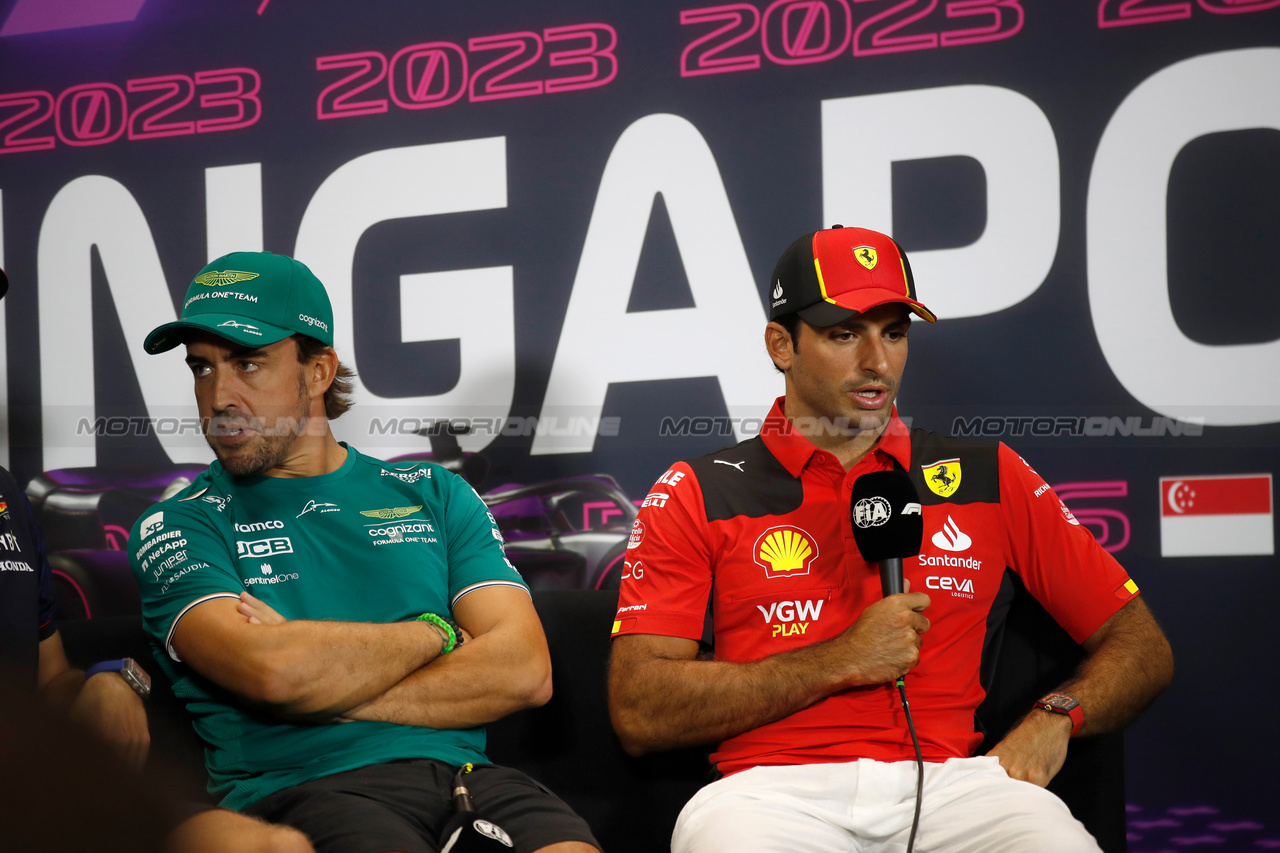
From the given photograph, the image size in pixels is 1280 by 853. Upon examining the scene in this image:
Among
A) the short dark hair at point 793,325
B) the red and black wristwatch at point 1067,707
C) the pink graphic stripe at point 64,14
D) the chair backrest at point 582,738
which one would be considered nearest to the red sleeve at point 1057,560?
the red and black wristwatch at point 1067,707

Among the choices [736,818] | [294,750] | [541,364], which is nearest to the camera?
[736,818]

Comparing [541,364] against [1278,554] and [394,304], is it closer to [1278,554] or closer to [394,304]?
[394,304]

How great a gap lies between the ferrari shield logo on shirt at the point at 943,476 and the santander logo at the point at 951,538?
0.22 feet

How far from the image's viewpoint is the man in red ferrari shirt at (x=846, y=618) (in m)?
1.56

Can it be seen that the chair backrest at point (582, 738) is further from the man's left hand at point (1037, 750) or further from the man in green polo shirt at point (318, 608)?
the man's left hand at point (1037, 750)


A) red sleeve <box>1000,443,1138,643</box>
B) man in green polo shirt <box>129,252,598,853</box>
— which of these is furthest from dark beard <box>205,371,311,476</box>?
red sleeve <box>1000,443,1138,643</box>

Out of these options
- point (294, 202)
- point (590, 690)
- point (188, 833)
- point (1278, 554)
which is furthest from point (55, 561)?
point (1278, 554)

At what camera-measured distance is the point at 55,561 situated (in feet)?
9.16

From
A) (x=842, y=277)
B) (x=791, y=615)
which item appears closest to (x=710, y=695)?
(x=791, y=615)

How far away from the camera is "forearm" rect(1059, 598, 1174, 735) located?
164 cm

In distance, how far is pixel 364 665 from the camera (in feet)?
5.25

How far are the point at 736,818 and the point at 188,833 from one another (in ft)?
3.92

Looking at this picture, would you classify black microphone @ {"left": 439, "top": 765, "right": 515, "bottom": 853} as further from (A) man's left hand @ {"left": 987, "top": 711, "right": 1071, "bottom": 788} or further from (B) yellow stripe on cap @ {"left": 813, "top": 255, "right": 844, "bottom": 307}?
(B) yellow stripe on cap @ {"left": 813, "top": 255, "right": 844, "bottom": 307}

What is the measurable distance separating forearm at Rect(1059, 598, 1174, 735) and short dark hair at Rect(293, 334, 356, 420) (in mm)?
1485
